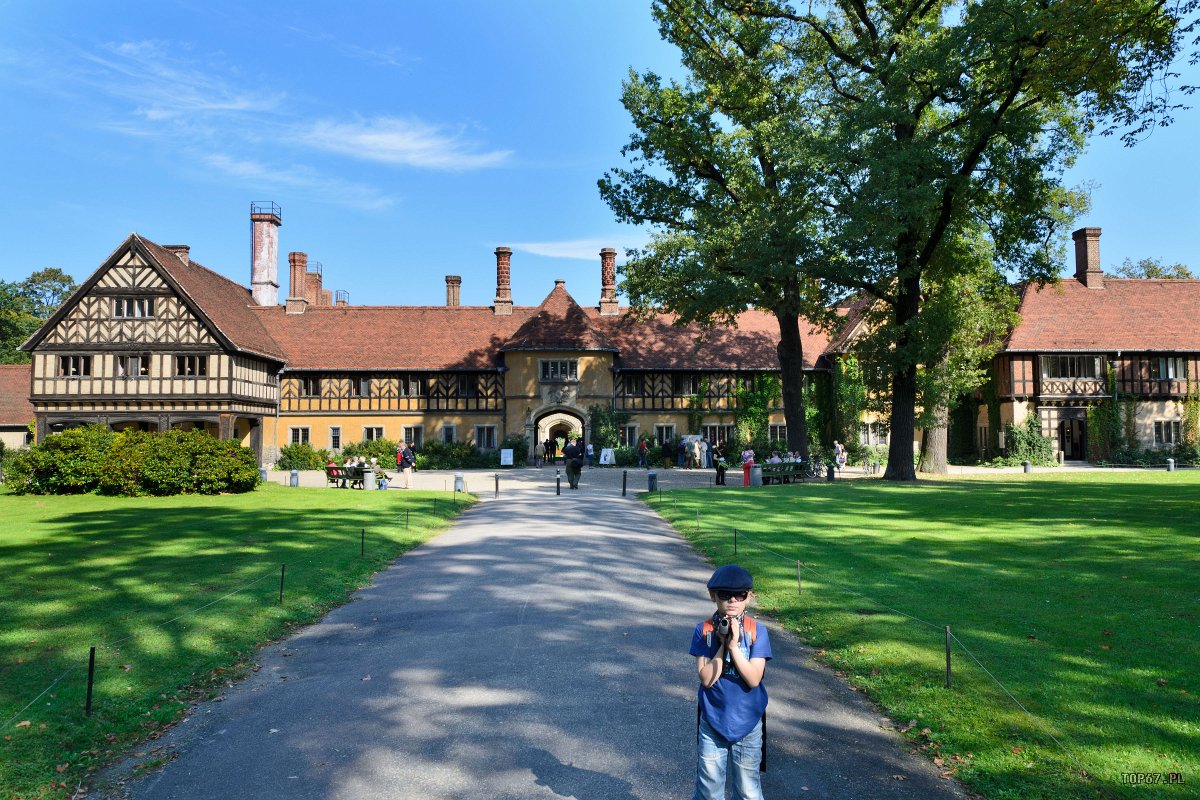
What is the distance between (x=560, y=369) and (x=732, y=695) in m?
38.2

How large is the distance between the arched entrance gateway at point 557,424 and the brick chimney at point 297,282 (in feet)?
52.3

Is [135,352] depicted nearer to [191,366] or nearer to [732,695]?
[191,366]

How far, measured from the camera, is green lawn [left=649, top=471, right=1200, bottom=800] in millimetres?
5262

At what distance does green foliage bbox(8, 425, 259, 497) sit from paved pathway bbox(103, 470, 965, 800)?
17.1 meters

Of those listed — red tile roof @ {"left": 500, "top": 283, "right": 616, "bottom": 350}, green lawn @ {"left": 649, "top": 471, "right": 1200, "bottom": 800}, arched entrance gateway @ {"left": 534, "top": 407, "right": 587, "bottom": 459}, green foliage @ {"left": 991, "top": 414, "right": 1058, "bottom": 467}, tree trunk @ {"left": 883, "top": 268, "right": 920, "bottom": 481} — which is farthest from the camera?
arched entrance gateway @ {"left": 534, "top": 407, "right": 587, "bottom": 459}

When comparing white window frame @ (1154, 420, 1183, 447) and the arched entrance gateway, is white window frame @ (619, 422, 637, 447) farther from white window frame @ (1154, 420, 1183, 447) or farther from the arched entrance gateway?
white window frame @ (1154, 420, 1183, 447)

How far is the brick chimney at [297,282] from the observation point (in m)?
45.8

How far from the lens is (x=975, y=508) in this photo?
61.1ft

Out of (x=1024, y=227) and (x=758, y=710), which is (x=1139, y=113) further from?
(x=758, y=710)

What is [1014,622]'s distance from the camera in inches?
327

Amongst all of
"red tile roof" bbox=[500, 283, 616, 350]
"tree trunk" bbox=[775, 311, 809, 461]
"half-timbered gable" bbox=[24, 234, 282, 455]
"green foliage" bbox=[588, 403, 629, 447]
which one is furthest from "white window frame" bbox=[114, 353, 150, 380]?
"tree trunk" bbox=[775, 311, 809, 461]

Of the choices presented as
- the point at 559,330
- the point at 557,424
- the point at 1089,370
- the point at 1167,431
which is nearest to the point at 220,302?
the point at 559,330

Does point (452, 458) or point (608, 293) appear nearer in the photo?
point (452, 458)

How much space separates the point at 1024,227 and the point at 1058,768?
23561 mm
